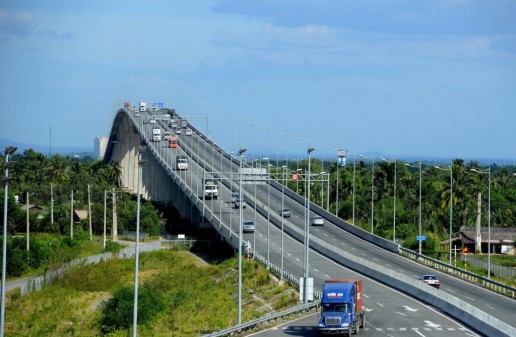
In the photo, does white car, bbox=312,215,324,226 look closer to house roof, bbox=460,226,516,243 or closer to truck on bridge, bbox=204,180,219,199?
truck on bridge, bbox=204,180,219,199

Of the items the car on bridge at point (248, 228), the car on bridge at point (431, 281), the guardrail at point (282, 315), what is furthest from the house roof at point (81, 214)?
the car on bridge at point (431, 281)

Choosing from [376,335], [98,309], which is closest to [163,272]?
[98,309]

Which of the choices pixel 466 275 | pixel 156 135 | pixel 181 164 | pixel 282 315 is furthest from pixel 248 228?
pixel 282 315

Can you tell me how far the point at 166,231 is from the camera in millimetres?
143250

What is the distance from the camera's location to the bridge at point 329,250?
55.2 meters

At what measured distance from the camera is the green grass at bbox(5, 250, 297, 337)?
63281mm

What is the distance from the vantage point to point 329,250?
93875mm

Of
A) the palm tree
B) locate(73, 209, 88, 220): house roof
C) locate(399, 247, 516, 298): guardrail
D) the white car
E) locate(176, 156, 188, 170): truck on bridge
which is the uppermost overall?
locate(176, 156, 188, 170): truck on bridge

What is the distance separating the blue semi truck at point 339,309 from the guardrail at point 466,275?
23792mm

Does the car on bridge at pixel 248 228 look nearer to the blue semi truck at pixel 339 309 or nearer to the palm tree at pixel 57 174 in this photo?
the blue semi truck at pixel 339 309

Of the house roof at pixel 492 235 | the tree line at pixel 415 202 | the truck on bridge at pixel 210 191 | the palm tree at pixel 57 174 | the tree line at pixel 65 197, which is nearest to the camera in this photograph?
the house roof at pixel 492 235

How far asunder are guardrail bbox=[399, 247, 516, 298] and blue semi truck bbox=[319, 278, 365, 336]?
23.8 metres

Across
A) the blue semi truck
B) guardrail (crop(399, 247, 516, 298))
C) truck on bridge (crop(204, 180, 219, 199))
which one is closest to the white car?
truck on bridge (crop(204, 180, 219, 199))

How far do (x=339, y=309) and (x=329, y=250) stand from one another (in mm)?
45551
